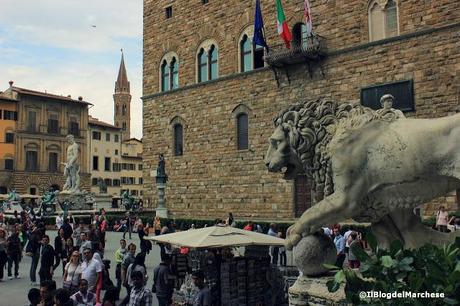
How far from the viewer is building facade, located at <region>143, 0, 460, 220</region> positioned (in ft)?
58.7

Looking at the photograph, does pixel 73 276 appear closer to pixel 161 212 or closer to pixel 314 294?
pixel 314 294

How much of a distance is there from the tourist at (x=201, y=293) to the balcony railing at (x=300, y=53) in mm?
14853

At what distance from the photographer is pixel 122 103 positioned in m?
104

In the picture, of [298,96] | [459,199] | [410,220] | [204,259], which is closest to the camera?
[459,199]

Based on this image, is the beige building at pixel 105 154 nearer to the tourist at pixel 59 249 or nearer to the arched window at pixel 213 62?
the arched window at pixel 213 62

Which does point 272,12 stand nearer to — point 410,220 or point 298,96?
point 298,96

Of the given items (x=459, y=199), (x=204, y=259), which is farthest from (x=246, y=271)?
(x=459, y=199)

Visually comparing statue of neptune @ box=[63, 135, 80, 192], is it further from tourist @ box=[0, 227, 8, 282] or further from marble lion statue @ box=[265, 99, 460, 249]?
marble lion statue @ box=[265, 99, 460, 249]

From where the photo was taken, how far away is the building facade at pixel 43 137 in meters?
53.4

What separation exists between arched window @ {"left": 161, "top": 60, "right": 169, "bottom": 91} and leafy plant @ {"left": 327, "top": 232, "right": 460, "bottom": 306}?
2612cm

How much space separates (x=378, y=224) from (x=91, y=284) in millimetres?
5691

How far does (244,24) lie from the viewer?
938 inches

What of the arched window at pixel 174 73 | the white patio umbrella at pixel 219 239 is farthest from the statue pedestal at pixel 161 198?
the white patio umbrella at pixel 219 239

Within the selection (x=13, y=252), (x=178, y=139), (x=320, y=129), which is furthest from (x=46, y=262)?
(x=178, y=139)
